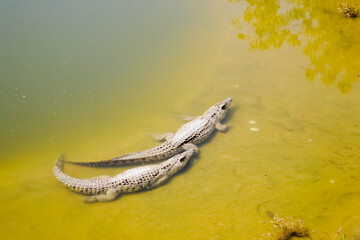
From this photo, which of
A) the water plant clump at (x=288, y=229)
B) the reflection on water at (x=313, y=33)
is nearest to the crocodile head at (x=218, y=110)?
the reflection on water at (x=313, y=33)

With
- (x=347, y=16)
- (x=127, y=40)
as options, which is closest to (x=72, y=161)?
(x=127, y=40)

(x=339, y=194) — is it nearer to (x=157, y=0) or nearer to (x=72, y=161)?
(x=72, y=161)

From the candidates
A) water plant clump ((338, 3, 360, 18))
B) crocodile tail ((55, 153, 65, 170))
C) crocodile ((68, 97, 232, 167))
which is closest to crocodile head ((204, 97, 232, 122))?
crocodile ((68, 97, 232, 167))

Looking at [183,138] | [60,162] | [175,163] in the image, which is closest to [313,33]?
[183,138]

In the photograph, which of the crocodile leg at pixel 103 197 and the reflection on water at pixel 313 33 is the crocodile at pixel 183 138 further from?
the reflection on water at pixel 313 33

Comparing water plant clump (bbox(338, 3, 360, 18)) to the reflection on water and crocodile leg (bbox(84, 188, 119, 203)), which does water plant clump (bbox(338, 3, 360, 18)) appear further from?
crocodile leg (bbox(84, 188, 119, 203))

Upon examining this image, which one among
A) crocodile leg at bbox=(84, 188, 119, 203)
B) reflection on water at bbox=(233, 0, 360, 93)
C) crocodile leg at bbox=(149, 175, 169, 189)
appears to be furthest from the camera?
reflection on water at bbox=(233, 0, 360, 93)

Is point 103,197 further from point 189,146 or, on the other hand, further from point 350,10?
point 350,10
